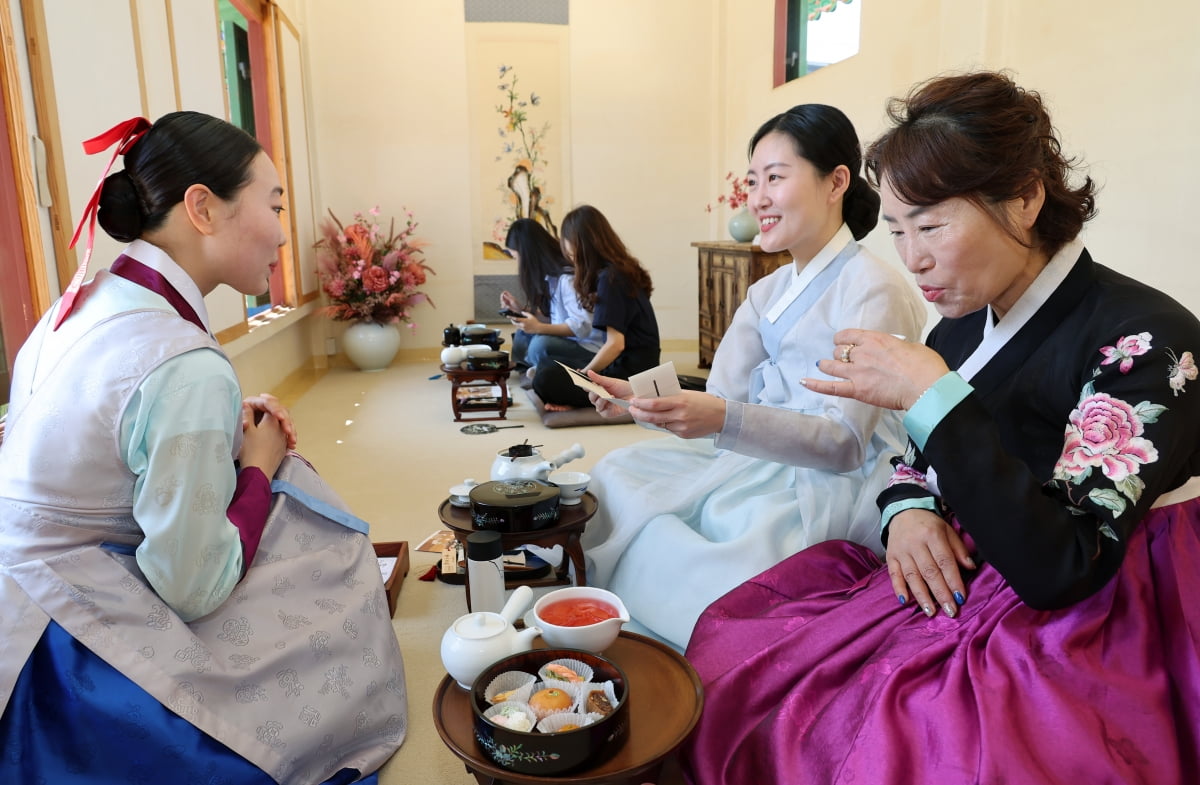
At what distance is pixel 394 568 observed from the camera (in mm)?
2393

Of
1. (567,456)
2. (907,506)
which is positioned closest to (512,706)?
(907,506)

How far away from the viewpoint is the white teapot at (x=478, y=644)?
1.22 metres

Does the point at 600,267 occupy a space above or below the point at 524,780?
above

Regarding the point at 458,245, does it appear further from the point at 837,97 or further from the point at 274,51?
the point at 837,97

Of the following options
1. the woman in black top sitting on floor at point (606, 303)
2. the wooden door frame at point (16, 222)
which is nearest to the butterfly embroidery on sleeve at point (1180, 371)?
the wooden door frame at point (16, 222)

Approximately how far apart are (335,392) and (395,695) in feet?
13.9

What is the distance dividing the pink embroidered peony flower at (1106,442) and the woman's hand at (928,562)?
0.80ft

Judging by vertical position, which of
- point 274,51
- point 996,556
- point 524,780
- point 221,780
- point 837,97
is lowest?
point 221,780

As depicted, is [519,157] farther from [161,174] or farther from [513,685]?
[513,685]

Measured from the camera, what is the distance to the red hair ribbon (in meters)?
1.37

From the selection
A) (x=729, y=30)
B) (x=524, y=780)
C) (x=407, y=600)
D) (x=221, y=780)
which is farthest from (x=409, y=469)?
(x=729, y=30)

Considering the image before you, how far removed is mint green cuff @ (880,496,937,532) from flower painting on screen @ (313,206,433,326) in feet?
17.6

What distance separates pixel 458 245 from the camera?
683cm

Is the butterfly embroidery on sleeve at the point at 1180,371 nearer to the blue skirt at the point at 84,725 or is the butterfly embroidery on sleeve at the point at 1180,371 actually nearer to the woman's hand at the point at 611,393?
the woman's hand at the point at 611,393
